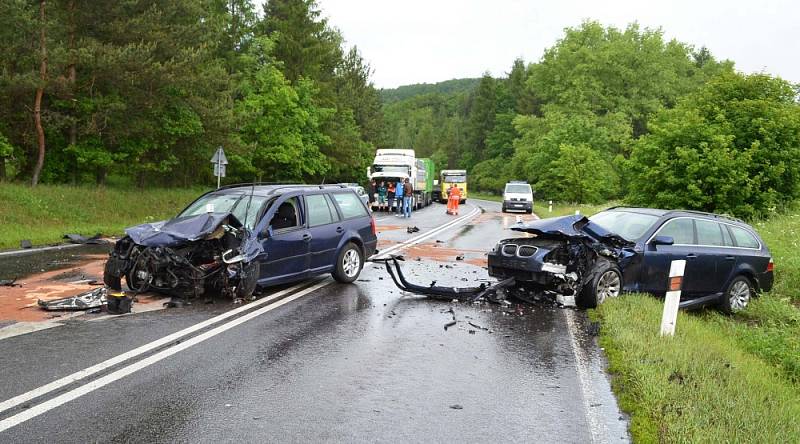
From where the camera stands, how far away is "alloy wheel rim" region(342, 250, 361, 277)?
10.4 meters

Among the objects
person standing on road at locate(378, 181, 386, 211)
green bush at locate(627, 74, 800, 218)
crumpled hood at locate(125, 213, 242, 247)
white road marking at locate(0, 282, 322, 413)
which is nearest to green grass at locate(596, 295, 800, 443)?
white road marking at locate(0, 282, 322, 413)

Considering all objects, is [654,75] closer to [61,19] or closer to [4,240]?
[61,19]

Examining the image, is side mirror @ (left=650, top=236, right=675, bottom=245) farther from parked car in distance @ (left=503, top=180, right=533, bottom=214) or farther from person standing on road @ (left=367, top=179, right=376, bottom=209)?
parked car in distance @ (left=503, top=180, right=533, bottom=214)

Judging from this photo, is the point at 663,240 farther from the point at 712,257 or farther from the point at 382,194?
the point at 382,194

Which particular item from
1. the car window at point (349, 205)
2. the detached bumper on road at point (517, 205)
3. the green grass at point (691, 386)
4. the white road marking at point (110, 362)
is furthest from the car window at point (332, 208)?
the detached bumper on road at point (517, 205)

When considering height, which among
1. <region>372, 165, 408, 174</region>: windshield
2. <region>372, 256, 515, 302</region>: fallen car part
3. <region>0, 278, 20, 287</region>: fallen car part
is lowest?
<region>0, 278, 20, 287</region>: fallen car part

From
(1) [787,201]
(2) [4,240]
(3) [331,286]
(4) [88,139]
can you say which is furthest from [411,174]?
(3) [331,286]

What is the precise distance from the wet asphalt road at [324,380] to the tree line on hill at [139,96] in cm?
834

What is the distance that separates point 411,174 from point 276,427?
33.2m

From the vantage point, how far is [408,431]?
433cm

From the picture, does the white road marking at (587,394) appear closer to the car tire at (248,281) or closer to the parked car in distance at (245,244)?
the parked car in distance at (245,244)

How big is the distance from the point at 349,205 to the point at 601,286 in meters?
4.46

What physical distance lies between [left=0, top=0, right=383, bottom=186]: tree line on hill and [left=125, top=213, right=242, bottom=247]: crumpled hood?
21.8 ft

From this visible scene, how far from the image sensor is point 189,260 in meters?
8.15
